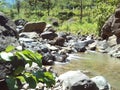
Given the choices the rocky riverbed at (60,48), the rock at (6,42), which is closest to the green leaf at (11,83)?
the rocky riverbed at (60,48)

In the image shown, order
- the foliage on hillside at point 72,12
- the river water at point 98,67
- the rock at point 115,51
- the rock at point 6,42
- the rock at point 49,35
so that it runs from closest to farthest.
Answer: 1. the rock at point 6,42
2. the river water at point 98,67
3. the rock at point 115,51
4. the rock at point 49,35
5. the foliage on hillside at point 72,12

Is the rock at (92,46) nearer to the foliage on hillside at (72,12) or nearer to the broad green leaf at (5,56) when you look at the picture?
the foliage on hillside at (72,12)

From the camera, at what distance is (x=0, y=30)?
13.3 ft

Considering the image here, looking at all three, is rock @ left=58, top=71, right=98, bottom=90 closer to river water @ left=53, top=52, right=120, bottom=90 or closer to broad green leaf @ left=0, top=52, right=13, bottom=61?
river water @ left=53, top=52, right=120, bottom=90

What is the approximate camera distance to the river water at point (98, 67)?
12.6m

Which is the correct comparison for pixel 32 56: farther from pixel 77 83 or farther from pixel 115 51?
pixel 115 51

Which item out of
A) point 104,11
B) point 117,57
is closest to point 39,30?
point 104,11

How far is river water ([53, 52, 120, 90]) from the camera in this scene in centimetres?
1262

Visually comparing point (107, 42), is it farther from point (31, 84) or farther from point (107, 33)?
point (31, 84)

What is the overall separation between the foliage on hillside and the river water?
36.3 ft

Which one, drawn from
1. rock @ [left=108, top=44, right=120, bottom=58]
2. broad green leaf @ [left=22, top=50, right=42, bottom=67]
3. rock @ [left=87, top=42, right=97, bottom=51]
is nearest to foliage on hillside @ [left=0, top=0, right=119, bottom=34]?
rock @ [left=87, top=42, right=97, bottom=51]

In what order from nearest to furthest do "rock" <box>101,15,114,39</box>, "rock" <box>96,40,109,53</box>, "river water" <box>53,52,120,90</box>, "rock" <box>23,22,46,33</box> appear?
"river water" <box>53,52,120,90</box> < "rock" <box>96,40,109,53</box> < "rock" <box>101,15,114,39</box> < "rock" <box>23,22,46,33</box>

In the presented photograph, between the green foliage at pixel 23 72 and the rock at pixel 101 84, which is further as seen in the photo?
the rock at pixel 101 84

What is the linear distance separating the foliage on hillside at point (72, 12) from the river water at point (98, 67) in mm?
11072
